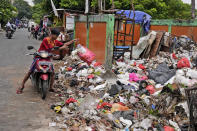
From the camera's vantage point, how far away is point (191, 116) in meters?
3.32

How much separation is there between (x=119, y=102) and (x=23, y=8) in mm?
90421

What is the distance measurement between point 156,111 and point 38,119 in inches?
86.7

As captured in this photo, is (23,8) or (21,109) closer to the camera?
(21,109)

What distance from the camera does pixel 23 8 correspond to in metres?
87.9

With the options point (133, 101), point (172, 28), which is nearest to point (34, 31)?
point (172, 28)

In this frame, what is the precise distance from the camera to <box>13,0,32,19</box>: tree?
281 feet

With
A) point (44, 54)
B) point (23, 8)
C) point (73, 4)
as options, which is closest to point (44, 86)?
point (44, 54)

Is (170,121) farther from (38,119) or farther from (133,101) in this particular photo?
(38,119)

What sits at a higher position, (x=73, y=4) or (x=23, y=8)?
(x=23, y=8)

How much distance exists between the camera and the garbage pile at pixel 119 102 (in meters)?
4.02

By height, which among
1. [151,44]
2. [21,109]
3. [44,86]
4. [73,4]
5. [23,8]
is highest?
[23,8]

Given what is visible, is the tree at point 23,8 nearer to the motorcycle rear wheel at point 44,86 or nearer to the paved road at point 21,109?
the paved road at point 21,109

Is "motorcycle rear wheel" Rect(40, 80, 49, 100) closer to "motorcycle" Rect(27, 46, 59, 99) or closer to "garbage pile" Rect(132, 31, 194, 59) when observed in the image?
"motorcycle" Rect(27, 46, 59, 99)

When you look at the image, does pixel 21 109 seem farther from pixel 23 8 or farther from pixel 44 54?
pixel 23 8
